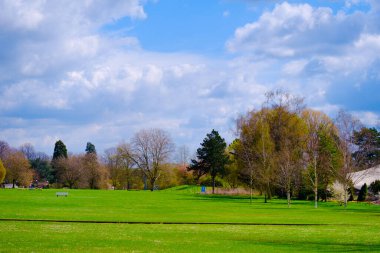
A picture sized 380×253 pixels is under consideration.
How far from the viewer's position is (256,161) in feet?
269

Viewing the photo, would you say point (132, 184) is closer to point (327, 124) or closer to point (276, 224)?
point (327, 124)

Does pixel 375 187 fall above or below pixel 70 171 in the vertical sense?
below

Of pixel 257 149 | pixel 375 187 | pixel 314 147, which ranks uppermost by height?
pixel 257 149

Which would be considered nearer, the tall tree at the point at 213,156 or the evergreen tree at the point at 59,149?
the tall tree at the point at 213,156

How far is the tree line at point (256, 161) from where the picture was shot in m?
73.8

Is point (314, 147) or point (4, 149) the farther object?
point (4, 149)

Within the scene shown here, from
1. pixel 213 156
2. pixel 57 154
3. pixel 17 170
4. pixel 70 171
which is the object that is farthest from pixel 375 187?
pixel 57 154

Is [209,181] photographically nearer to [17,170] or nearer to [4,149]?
[17,170]

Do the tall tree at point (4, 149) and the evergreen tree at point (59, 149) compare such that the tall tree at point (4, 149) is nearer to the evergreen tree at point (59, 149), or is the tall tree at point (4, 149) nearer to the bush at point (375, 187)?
the evergreen tree at point (59, 149)

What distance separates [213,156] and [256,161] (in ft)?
88.9

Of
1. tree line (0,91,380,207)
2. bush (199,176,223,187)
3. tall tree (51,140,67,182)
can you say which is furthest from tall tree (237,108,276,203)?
tall tree (51,140,67,182)

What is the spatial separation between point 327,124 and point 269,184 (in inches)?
1073

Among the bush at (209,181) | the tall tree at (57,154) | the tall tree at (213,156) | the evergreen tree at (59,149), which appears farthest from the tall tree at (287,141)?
the evergreen tree at (59,149)

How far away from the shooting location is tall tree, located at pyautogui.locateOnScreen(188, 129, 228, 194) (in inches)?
4291
